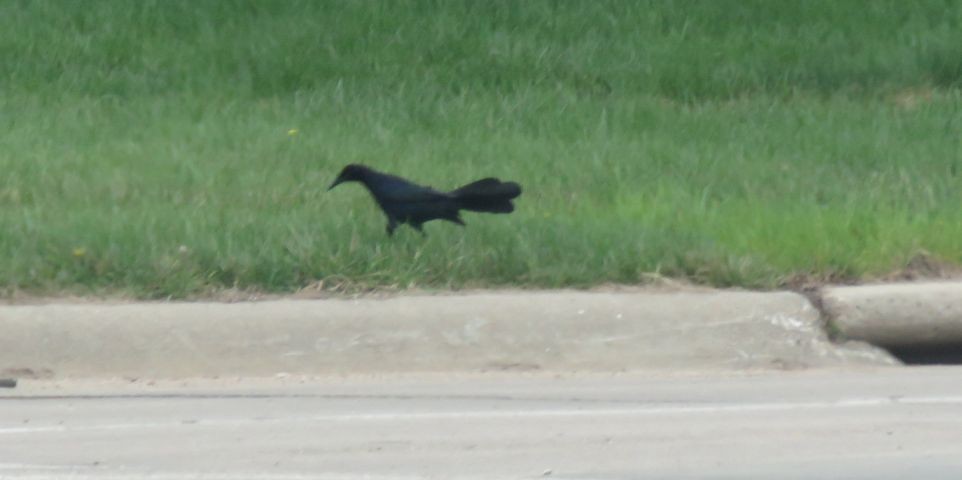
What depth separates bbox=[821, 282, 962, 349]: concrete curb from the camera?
6801 millimetres

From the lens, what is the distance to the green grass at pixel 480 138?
7.14 meters

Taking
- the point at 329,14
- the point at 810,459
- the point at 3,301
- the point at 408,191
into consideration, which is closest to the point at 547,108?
the point at 329,14

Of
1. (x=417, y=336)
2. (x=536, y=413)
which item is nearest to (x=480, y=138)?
(x=417, y=336)

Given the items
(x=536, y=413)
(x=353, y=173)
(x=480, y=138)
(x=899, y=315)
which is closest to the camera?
(x=536, y=413)

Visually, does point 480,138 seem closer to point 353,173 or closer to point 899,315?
point 353,173

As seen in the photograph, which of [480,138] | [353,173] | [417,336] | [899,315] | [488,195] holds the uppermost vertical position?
[488,195]

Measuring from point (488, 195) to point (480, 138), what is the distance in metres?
2.74

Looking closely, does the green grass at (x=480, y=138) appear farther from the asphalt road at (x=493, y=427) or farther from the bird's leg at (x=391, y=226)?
the asphalt road at (x=493, y=427)

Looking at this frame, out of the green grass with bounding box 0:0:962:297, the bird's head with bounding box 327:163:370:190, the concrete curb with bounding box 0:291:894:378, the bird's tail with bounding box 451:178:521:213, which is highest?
the bird's tail with bounding box 451:178:521:213

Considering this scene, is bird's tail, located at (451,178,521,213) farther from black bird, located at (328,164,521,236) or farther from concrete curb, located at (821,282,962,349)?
concrete curb, located at (821,282,962,349)

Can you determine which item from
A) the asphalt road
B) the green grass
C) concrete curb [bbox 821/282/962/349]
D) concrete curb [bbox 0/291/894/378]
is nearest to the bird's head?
the green grass

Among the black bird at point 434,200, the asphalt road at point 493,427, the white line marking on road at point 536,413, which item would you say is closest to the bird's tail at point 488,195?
the black bird at point 434,200

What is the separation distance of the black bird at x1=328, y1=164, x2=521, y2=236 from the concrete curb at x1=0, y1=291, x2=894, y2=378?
1.74 ft

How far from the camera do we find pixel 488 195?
7.14 meters
